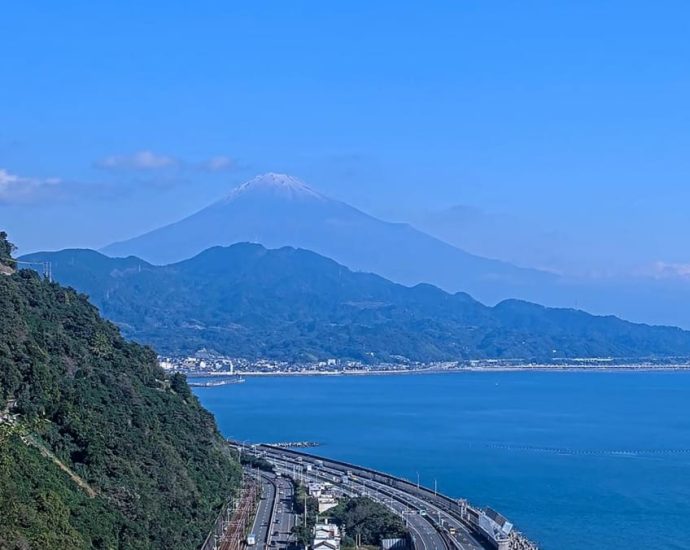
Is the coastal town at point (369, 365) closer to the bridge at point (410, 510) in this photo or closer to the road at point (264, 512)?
the bridge at point (410, 510)

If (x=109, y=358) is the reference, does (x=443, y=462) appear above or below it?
below

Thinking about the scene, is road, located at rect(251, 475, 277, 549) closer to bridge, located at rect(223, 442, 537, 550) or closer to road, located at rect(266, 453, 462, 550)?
bridge, located at rect(223, 442, 537, 550)

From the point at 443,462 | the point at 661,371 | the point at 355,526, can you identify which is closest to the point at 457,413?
the point at 443,462

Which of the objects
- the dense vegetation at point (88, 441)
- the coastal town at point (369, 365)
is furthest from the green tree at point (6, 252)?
the coastal town at point (369, 365)

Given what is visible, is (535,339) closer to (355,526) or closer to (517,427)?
(517,427)

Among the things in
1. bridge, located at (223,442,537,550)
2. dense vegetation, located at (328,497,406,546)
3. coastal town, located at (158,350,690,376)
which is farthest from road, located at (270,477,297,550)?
coastal town, located at (158,350,690,376)

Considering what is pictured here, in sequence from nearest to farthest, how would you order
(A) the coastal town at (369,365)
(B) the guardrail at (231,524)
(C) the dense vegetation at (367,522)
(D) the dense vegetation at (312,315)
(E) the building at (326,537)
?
(E) the building at (326,537) → (B) the guardrail at (231,524) → (C) the dense vegetation at (367,522) → (A) the coastal town at (369,365) → (D) the dense vegetation at (312,315)
